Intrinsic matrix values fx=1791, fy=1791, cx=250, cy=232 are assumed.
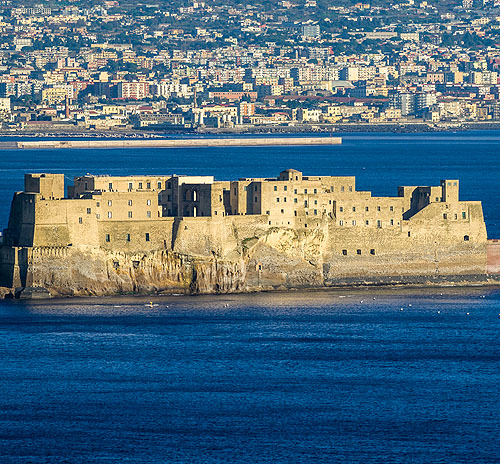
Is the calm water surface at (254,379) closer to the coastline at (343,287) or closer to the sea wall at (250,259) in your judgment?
the coastline at (343,287)

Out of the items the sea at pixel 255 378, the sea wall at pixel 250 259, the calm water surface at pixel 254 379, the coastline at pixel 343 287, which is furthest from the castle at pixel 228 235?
the calm water surface at pixel 254 379

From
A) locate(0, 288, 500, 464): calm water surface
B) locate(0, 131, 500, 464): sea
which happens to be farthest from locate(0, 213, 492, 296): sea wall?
locate(0, 288, 500, 464): calm water surface

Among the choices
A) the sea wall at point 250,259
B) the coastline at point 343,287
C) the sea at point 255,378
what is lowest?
the sea at point 255,378

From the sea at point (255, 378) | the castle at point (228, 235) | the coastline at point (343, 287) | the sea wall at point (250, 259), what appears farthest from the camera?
the castle at point (228, 235)

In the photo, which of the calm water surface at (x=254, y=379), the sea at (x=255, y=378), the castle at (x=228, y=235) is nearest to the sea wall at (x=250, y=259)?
the castle at (x=228, y=235)

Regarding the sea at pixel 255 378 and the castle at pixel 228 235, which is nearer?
the sea at pixel 255 378

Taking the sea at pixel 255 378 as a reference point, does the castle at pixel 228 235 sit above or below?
above

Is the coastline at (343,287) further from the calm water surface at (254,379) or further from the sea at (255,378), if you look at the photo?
the calm water surface at (254,379)

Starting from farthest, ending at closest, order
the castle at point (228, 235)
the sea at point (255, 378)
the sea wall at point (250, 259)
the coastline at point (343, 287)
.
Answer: the castle at point (228, 235) < the sea wall at point (250, 259) < the coastline at point (343, 287) < the sea at point (255, 378)
